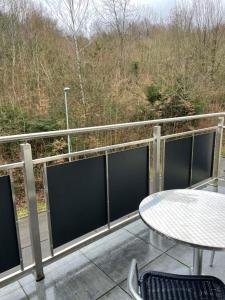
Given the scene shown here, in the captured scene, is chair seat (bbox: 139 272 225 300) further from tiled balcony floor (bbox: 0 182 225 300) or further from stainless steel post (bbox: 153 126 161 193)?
stainless steel post (bbox: 153 126 161 193)

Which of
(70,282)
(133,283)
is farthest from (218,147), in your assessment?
(133,283)

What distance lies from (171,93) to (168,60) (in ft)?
3.87

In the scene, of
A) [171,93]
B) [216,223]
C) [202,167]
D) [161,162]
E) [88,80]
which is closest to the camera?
[216,223]

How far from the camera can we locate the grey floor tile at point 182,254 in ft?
6.80

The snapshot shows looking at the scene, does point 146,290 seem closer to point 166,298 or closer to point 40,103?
point 166,298

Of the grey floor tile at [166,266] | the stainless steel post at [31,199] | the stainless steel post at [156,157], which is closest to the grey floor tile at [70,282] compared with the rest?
the stainless steel post at [31,199]

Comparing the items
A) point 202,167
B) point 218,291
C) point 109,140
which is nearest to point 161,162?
point 202,167

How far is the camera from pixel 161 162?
2592mm

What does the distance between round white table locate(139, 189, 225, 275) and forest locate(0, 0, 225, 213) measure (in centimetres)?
383

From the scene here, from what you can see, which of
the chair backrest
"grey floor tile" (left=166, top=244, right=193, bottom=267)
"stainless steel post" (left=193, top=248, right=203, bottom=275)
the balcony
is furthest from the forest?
the chair backrest

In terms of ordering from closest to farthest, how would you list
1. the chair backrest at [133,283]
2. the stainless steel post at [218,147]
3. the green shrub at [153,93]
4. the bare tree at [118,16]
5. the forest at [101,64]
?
the chair backrest at [133,283], the stainless steel post at [218,147], the forest at [101,64], the green shrub at [153,93], the bare tree at [118,16]

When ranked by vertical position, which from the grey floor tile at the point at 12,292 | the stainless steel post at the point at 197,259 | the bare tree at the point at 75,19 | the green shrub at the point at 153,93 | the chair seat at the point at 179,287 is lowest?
the grey floor tile at the point at 12,292

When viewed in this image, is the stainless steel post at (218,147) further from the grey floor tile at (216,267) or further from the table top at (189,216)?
the table top at (189,216)

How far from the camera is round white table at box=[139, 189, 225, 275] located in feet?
4.08
